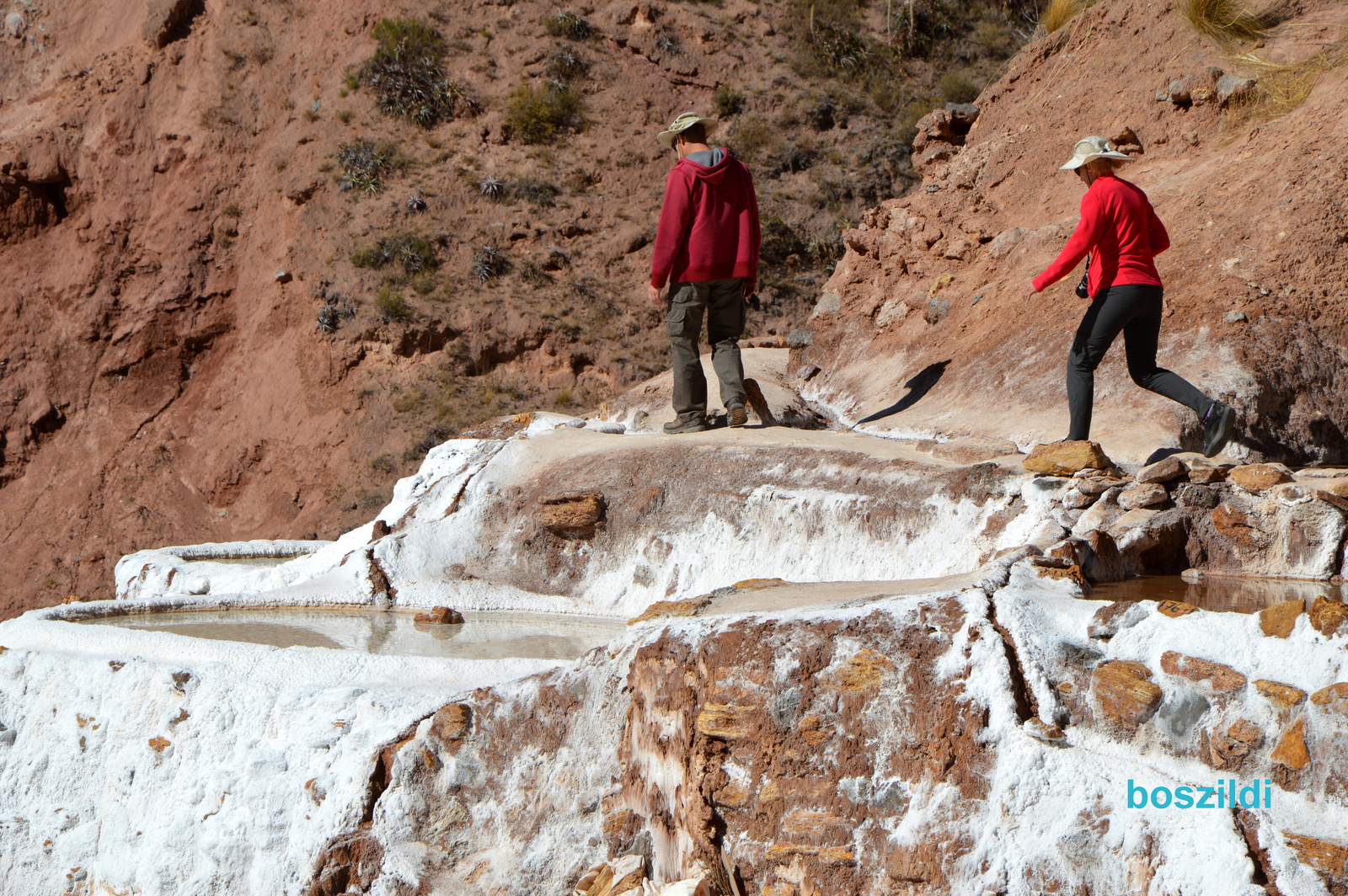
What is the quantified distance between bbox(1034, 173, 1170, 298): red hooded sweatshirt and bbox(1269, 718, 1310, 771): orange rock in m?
2.42

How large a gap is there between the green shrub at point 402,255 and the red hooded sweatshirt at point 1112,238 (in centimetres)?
962

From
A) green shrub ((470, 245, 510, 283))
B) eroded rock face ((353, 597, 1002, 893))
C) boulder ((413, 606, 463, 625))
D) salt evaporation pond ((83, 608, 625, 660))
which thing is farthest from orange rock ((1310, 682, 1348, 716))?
green shrub ((470, 245, 510, 283))

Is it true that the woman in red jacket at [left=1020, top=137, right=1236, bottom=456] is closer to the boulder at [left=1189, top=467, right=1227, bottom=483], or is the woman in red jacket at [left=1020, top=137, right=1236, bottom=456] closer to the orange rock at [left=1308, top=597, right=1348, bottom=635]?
the boulder at [left=1189, top=467, right=1227, bottom=483]

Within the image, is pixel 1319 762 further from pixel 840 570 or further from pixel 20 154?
pixel 20 154

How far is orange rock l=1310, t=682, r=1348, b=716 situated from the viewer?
2275 millimetres

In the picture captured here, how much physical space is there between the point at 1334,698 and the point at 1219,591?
1.04 meters

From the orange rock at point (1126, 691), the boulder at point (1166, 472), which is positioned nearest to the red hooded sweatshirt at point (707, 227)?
the boulder at point (1166, 472)

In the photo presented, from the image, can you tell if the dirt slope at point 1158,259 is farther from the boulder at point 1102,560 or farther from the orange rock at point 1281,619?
the orange rock at point 1281,619

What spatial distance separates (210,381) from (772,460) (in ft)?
35.1

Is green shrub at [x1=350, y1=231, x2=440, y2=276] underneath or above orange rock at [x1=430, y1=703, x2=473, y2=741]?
underneath

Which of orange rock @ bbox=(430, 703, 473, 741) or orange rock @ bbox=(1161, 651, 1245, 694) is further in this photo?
orange rock @ bbox=(430, 703, 473, 741)

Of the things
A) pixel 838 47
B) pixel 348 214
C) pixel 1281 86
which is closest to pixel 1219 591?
pixel 1281 86

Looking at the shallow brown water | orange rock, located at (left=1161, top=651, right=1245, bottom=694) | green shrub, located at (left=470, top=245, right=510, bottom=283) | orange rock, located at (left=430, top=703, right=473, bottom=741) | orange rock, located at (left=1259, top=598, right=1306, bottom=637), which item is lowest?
green shrub, located at (left=470, top=245, right=510, bottom=283)

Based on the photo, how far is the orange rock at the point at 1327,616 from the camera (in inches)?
94.4
